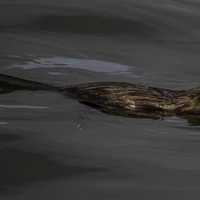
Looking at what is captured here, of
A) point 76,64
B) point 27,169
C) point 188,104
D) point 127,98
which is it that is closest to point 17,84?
point 127,98

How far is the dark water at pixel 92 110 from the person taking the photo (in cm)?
475

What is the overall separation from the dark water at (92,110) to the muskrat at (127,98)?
0.14 m

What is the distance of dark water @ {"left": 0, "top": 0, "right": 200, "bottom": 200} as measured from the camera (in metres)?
4.75

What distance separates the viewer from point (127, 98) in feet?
21.7

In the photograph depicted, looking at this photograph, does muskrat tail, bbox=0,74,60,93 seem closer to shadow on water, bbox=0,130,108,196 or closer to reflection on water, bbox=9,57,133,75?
reflection on water, bbox=9,57,133,75

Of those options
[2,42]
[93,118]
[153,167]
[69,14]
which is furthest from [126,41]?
[153,167]

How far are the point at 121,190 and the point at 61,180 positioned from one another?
36 centimetres

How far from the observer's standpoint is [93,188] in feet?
15.2

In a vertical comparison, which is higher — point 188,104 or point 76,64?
point 76,64

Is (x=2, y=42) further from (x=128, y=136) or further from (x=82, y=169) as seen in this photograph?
(x=82, y=169)

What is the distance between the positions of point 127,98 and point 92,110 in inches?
14.8

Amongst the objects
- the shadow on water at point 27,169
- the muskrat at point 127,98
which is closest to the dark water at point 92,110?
the shadow on water at point 27,169

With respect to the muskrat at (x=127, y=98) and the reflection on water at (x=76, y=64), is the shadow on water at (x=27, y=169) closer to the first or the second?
the muskrat at (x=127, y=98)

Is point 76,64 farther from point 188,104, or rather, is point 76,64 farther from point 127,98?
point 188,104
